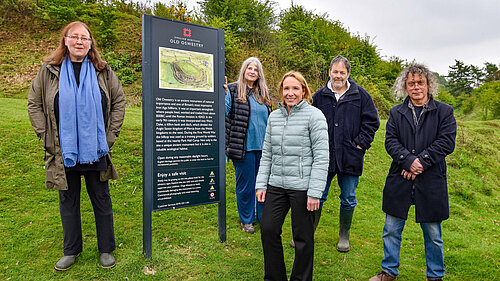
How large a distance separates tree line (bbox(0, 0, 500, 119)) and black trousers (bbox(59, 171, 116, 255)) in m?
8.29

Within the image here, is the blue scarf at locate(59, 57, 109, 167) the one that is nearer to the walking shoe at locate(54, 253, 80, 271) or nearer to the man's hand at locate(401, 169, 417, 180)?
the walking shoe at locate(54, 253, 80, 271)

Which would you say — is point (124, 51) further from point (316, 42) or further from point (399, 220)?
point (399, 220)

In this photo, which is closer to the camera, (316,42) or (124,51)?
(124,51)

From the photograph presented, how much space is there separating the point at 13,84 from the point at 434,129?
39.9ft

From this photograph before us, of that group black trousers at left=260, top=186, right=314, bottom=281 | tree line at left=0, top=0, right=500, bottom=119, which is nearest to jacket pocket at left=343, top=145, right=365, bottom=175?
black trousers at left=260, top=186, right=314, bottom=281

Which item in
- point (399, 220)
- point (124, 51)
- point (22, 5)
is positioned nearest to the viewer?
point (399, 220)

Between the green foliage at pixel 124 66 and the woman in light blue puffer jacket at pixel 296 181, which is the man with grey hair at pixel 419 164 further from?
the green foliage at pixel 124 66

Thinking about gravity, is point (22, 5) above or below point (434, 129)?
above

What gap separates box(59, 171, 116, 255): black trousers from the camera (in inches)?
132

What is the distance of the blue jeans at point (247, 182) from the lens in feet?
14.7

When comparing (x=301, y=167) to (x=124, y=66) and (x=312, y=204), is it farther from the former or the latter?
(x=124, y=66)

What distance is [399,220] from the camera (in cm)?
334

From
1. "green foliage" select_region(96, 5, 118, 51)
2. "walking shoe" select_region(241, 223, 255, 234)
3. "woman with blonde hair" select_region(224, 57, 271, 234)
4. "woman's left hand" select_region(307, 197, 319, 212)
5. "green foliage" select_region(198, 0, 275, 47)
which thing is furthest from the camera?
"green foliage" select_region(198, 0, 275, 47)

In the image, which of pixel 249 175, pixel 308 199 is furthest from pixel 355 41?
pixel 308 199
